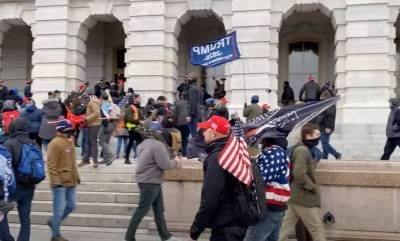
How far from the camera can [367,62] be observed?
18.6m

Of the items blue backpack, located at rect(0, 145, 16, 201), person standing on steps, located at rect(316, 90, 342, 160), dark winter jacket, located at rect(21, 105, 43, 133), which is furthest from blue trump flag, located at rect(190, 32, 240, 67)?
blue backpack, located at rect(0, 145, 16, 201)

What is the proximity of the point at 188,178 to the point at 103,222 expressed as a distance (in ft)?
6.65

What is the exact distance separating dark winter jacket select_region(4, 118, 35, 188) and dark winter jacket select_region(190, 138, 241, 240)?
3.56 meters

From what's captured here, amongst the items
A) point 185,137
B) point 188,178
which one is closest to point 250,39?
point 185,137

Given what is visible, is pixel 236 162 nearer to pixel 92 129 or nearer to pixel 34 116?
pixel 92 129

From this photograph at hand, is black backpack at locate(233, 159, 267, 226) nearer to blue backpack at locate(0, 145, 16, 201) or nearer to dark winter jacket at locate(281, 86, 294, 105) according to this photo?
blue backpack at locate(0, 145, 16, 201)

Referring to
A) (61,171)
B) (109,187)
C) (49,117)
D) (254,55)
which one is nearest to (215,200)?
(61,171)

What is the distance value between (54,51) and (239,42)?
26.2 ft

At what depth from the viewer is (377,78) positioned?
60.4ft

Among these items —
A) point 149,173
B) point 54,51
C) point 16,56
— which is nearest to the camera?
point 149,173

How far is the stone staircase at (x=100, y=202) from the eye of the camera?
391 inches

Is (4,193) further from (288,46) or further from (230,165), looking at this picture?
(288,46)

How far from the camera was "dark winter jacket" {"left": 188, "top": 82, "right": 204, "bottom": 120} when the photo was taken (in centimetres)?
1419

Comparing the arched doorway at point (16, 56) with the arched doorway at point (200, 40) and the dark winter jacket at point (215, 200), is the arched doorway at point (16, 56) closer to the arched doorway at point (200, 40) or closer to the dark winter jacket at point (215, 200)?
the arched doorway at point (200, 40)
